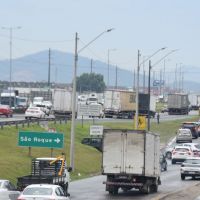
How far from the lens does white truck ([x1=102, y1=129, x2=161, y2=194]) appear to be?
131 feet

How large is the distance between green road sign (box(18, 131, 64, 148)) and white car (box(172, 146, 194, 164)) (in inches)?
726

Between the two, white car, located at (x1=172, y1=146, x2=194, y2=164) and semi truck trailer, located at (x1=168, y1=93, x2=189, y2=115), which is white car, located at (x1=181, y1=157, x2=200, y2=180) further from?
semi truck trailer, located at (x1=168, y1=93, x2=189, y2=115)

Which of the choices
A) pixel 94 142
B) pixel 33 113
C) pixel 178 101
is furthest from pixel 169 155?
pixel 178 101

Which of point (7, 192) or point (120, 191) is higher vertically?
point (7, 192)

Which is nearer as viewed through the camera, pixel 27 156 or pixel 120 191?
pixel 120 191

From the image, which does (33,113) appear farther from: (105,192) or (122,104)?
(105,192)

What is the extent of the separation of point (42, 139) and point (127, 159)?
38.7 feet

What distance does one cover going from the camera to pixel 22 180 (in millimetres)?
36781

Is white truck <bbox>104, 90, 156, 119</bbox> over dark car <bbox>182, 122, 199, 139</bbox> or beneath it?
over

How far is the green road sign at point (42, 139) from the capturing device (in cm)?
5062

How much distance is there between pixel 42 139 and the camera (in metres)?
50.8

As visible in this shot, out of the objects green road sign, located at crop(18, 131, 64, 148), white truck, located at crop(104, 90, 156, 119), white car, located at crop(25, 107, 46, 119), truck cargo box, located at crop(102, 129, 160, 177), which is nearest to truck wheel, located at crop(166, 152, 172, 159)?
white car, located at crop(25, 107, 46, 119)

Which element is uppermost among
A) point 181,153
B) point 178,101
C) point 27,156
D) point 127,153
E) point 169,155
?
point 178,101

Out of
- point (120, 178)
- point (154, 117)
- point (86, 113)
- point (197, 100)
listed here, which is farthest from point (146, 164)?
point (197, 100)
